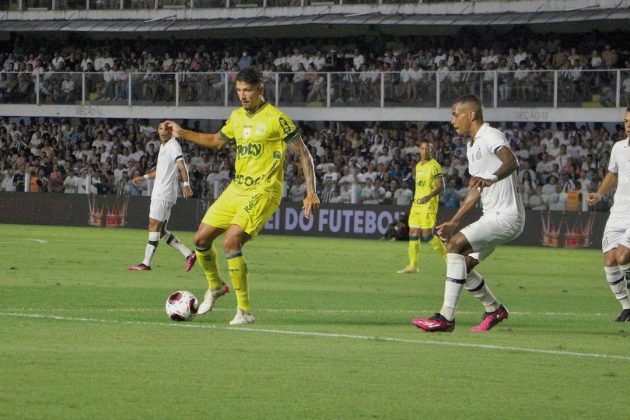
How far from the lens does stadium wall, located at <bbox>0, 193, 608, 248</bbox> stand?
36.0 meters

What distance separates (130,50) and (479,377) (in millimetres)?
48271

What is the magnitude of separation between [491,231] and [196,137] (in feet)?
10.2

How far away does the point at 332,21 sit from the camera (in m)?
49.6

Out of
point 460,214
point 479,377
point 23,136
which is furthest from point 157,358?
point 23,136

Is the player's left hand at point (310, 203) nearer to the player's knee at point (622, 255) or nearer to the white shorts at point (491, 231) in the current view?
the white shorts at point (491, 231)

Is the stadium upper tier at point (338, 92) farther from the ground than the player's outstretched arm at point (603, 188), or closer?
farther from the ground

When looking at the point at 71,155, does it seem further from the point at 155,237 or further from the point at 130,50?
the point at 155,237

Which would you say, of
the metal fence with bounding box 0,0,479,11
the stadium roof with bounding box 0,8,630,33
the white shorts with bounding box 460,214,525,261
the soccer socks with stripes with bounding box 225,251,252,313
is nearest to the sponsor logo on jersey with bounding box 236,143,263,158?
the soccer socks with stripes with bounding box 225,251,252,313

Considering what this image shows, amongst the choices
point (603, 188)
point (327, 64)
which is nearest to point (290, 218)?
point (327, 64)

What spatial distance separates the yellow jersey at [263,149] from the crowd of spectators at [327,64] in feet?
87.8

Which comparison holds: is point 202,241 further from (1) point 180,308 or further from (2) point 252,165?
(2) point 252,165

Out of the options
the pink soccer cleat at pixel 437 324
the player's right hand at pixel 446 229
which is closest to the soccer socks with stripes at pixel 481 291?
the pink soccer cleat at pixel 437 324

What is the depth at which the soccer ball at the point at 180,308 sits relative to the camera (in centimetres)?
1305

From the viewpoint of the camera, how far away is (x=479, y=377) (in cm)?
931
